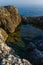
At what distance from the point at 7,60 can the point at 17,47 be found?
9.26 meters

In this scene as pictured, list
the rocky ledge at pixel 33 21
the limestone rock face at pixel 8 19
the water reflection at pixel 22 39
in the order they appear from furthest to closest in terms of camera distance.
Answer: the rocky ledge at pixel 33 21
the limestone rock face at pixel 8 19
the water reflection at pixel 22 39

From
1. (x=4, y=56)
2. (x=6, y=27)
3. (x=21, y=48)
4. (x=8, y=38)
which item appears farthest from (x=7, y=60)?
(x=6, y=27)

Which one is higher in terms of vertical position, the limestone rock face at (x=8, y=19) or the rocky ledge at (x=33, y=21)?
the limestone rock face at (x=8, y=19)

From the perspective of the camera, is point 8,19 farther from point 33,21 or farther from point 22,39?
point 33,21

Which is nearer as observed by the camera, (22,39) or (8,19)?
(22,39)

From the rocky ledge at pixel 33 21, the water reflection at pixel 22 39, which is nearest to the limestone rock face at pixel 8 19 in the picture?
the water reflection at pixel 22 39

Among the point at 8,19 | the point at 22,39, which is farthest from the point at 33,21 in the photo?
the point at 22,39

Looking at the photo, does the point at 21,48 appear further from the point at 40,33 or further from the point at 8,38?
the point at 40,33

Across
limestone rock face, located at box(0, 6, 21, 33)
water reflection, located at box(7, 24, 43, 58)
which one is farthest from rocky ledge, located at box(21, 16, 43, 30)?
water reflection, located at box(7, 24, 43, 58)

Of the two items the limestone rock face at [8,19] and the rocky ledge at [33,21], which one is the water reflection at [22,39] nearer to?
the limestone rock face at [8,19]

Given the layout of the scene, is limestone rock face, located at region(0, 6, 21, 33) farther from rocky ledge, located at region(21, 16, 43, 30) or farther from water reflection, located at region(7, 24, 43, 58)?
rocky ledge, located at region(21, 16, 43, 30)

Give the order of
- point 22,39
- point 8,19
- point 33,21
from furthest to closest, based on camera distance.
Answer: point 33,21, point 8,19, point 22,39

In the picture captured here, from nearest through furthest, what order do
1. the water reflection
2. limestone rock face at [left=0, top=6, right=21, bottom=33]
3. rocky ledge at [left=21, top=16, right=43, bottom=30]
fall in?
the water reflection
limestone rock face at [left=0, top=6, right=21, bottom=33]
rocky ledge at [left=21, top=16, right=43, bottom=30]

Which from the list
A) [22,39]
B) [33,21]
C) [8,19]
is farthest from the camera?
[33,21]
